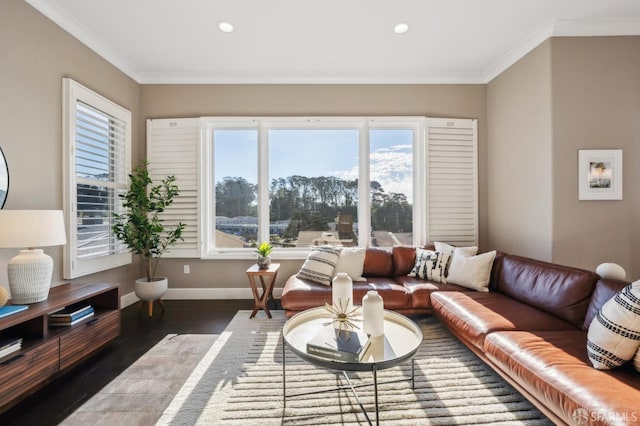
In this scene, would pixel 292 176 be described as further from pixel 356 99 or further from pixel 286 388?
pixel 286 388

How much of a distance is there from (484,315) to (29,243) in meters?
3.29

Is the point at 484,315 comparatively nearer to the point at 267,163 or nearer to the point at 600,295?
the point at 600,295

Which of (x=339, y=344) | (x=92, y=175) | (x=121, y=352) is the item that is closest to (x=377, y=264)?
(x=339, y=344)

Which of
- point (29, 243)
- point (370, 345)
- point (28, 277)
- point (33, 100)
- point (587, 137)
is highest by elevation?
point (33, 100)

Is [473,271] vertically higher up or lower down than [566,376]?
higher up

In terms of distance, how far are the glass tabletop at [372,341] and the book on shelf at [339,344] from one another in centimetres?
3

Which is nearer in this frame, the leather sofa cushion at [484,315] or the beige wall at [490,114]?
the leather sofa cushion at [484,315]

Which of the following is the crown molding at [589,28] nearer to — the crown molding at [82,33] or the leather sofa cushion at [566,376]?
the leather sofa cushion at [566,376]

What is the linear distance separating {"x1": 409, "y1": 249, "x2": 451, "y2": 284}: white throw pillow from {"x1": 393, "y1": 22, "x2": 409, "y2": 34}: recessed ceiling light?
7.93 feet

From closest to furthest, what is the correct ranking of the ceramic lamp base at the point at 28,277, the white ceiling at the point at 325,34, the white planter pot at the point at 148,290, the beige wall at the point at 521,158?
1. the ceramic lamp base at the point at 28,277
2. the white ceiling at the point at 325,34
3. the beige wall at the point at 521,158
4. the white planter pot at the point at 148,290

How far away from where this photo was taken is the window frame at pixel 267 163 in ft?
12.6

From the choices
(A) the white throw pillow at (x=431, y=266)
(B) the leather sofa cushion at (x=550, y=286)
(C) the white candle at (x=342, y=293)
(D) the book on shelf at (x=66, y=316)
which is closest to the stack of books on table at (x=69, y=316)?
(D) the book on shelf at (x=66, y=316)

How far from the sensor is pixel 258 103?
386 cm

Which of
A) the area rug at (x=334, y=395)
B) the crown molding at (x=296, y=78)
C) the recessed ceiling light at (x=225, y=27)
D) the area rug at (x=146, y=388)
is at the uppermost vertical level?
A: the recessed ceiling light at (x=225, y=27)
